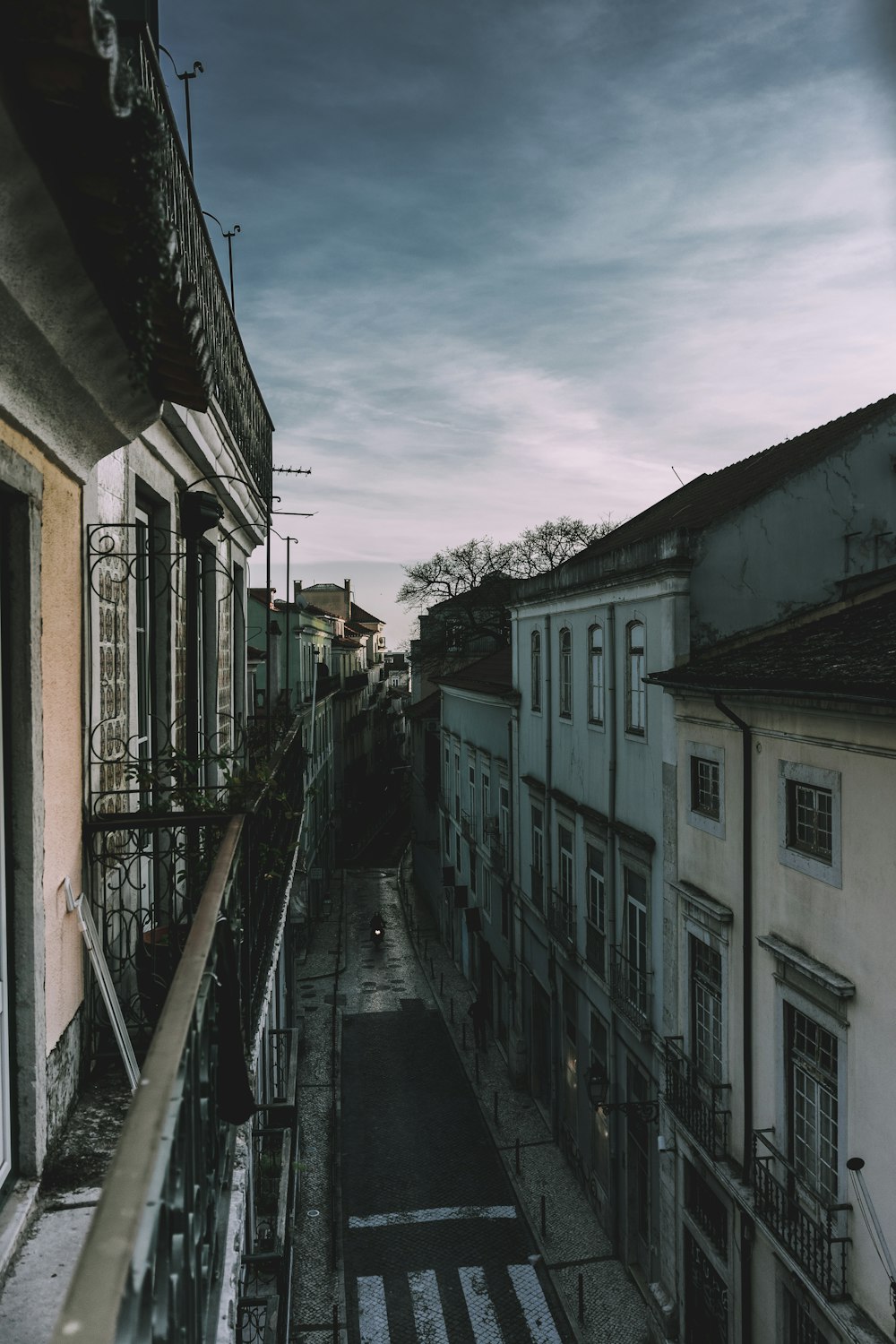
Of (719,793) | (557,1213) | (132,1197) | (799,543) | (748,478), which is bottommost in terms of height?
(557,1213)

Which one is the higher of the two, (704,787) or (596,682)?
(596,682)

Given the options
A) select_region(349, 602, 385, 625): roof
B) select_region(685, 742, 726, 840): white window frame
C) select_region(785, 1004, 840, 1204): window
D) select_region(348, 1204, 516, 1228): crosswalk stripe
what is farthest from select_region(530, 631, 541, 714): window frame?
select_region(349, 602, 385, 625): roof

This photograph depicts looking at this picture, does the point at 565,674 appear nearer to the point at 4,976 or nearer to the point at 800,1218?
the point at 800,1218

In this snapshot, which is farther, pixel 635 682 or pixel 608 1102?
pixel 608 1102

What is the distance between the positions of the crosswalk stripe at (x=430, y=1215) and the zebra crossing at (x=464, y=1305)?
1.42 metres

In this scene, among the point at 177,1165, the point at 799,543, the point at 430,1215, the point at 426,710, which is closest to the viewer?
the point at 177,1165

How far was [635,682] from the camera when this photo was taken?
1516 cm

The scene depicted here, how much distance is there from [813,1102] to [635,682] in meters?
6.68

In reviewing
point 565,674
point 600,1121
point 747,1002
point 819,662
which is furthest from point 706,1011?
point 565,674

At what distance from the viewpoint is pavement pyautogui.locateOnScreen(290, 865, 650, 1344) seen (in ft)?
46.5

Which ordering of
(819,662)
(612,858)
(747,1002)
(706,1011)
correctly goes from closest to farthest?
(819,662) → (747,1002) → (706,1011) → (612,858)

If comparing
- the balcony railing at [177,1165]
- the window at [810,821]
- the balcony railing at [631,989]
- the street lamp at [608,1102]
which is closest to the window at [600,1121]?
the street lamp at [608,1102]

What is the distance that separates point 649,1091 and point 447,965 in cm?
1645

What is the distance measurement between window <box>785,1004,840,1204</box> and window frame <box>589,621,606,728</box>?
22.6 ft
